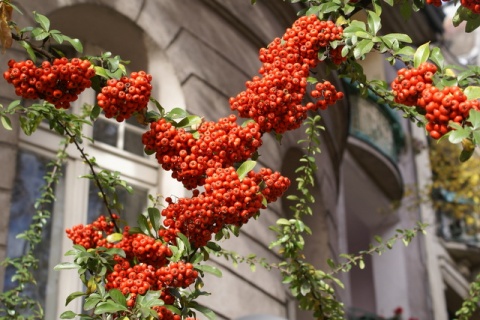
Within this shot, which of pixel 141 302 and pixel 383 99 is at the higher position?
pixel 383 99

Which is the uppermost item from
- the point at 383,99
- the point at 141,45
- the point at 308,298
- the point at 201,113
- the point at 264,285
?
the point at 141,45

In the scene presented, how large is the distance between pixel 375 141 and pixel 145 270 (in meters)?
15.7

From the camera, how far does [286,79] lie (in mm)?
4336

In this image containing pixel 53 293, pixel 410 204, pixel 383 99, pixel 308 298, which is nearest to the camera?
pixel 383 99

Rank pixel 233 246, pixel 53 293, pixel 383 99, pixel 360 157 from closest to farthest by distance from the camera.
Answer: pixel 383 99, pixel 53 293, pixel 233 246, pixel 360 157

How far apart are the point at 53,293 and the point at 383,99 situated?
396cm

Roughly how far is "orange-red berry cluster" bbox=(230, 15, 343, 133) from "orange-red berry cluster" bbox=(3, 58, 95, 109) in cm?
71

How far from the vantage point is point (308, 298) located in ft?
20.2

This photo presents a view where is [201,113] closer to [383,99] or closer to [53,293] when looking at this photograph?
[53,293]

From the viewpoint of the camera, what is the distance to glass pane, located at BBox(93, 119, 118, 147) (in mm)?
8884

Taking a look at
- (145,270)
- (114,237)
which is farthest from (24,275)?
(145,270)

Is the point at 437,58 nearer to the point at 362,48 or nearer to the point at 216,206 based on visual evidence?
the point at 362,48

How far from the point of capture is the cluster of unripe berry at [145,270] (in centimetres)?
399

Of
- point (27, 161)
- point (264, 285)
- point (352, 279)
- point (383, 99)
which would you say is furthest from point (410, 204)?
point (383, 99)
